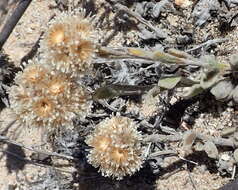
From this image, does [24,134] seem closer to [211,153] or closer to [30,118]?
[30,118]

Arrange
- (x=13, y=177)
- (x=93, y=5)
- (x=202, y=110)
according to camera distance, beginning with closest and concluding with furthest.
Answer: (x=202, y=110)
(x=13, y=177)
(x=93, y=5)

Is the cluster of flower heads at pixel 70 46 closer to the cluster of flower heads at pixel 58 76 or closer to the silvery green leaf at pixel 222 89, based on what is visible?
the cluster of flower heads at pixel 58 76

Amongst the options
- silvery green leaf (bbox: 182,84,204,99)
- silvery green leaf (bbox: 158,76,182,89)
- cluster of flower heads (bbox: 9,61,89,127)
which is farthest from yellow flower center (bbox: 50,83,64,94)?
silvery green leaf (bbox: 182,84,204,99)

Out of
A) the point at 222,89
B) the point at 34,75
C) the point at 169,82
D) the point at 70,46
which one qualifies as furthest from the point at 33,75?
the point at 222,89

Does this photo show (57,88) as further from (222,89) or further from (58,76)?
(222,89)

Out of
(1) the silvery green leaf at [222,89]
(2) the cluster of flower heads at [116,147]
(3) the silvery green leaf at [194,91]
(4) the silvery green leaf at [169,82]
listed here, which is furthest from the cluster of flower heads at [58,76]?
(1) the silvery green leaf at [222,89]

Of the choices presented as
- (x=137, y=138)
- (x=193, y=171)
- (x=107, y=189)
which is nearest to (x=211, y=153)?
(x=193, y=171)
